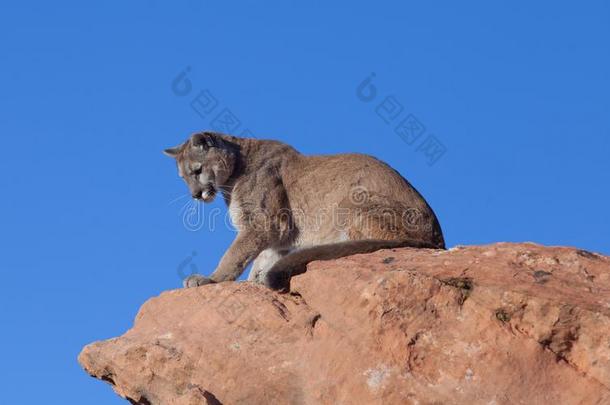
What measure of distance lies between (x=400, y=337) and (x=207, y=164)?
6.99m

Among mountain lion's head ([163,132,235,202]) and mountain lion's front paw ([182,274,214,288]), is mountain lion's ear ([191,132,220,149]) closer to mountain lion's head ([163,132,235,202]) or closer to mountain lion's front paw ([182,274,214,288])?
mountain lion's head ([163,132,235,202])

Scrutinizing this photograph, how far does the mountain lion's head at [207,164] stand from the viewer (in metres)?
14.0

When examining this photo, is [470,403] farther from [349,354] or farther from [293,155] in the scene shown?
[293,155]

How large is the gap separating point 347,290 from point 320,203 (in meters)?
4.63

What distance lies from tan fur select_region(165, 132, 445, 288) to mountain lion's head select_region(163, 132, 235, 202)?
0.05ft

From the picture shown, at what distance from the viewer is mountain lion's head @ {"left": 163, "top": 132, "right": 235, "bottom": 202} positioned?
45.9 feet

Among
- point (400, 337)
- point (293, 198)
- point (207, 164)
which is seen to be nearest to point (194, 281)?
point (293, 198)

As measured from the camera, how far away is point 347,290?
8289 mm

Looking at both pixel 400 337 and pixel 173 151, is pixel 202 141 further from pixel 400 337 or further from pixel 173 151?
pixel 400 337

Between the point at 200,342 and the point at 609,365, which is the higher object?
the point at 200,342

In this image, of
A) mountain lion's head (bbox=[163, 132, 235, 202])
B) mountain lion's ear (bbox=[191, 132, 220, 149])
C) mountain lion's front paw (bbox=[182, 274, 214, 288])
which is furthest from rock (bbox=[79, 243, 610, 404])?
mountain lion's ear (bbox=[191, 132, 220, 149])

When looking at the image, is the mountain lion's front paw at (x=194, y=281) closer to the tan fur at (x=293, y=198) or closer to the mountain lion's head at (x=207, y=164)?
the tan fur at (x=293, y=198)

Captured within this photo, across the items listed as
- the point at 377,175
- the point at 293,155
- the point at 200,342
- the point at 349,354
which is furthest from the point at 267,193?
the point at 349,354

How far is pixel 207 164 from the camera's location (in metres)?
14.0
